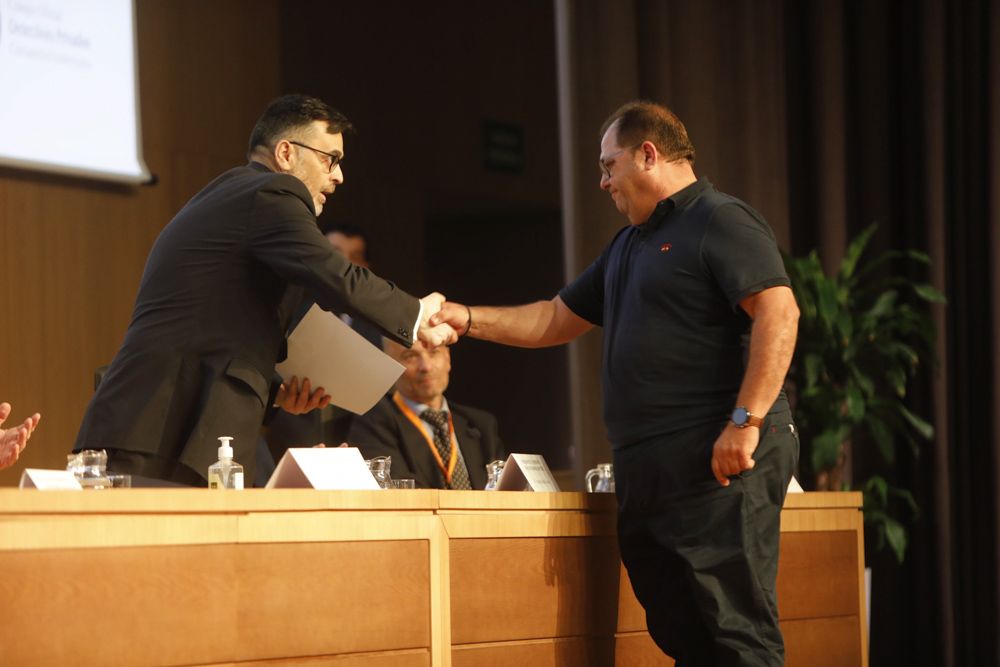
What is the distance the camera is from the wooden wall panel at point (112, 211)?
14.5 ft

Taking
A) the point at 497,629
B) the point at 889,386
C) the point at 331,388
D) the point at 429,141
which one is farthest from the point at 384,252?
the point at 497,629

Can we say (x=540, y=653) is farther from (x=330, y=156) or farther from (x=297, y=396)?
(x=330, y=156)

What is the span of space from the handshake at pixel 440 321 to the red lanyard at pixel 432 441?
0.71 meters

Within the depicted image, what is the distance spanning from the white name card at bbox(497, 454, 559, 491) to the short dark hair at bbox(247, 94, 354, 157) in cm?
80

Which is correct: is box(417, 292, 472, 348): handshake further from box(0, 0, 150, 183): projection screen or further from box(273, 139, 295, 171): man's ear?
box(0, 0, 150, 183): projection screen

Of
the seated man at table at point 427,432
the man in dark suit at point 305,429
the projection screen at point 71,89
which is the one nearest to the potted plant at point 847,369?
the seated man at table at point 427,432

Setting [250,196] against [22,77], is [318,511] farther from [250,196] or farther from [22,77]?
[22,77]

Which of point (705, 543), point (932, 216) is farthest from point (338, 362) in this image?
point (932, 216)

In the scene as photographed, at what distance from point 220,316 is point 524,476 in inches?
27.6

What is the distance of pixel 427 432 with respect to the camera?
3732mm

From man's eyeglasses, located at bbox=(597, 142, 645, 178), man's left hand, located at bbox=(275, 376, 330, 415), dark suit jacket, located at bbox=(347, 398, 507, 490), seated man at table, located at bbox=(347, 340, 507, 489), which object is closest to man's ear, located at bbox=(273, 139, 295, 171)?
man's left hand, located at bbox=(275, 376, 330, 415)

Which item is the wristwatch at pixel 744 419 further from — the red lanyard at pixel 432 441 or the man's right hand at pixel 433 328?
the red lanyard at pixel 432 441

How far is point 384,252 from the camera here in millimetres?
5859

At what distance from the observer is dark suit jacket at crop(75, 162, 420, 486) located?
246cm
